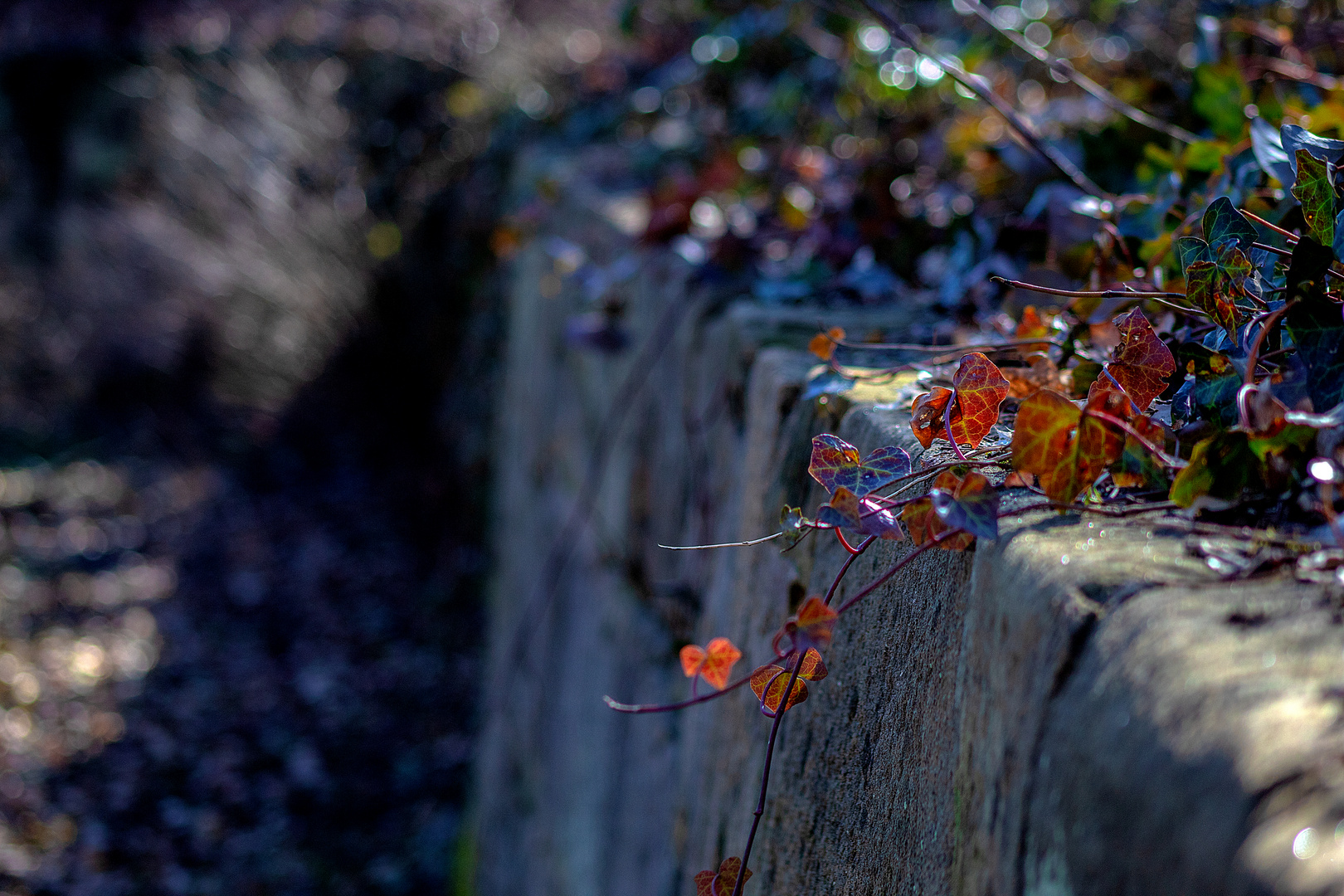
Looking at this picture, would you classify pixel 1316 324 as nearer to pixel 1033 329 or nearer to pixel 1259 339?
pixel 1259 339

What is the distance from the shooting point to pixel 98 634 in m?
3.90

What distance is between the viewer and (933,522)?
1.91 ft

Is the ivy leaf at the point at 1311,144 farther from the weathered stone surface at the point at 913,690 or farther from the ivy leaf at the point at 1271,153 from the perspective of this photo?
the weathered stone surface at the point at 913,690

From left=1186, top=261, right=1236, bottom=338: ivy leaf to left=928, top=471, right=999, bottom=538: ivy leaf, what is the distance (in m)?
0.26

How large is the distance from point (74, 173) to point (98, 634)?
267 cm

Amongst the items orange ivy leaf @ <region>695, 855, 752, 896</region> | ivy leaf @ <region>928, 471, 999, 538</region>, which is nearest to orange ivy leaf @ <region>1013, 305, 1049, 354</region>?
ivy leaf @ <region>928, 471, 999, 538</region>

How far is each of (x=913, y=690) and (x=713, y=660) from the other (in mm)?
178

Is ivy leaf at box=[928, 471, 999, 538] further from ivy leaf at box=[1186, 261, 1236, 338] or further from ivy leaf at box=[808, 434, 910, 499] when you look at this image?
ivy leaf at box=[1186, 261, 1236, 338]

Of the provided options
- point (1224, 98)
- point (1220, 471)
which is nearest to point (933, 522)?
point (1220, 471)

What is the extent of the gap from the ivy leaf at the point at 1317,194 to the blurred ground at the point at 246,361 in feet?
10.8

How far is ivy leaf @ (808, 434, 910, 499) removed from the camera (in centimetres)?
66

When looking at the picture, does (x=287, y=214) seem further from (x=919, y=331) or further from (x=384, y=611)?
(x=919, y=331)

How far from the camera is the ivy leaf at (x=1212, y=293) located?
2.20 feet

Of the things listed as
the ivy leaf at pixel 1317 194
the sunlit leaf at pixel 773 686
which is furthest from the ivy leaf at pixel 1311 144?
the sunlit leaf at pixel 773 686
